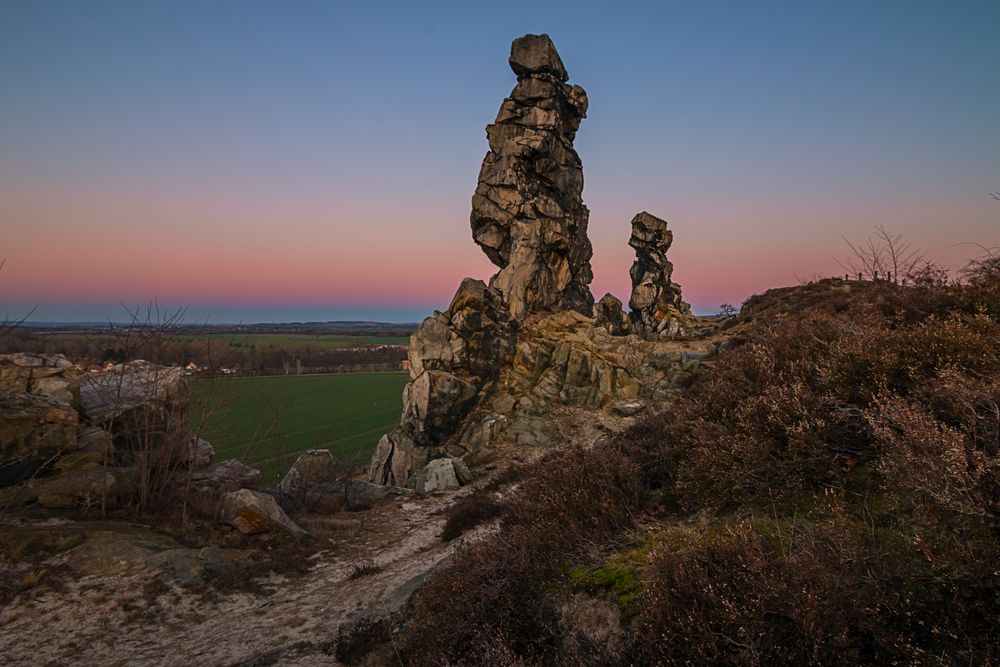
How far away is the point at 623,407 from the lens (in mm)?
27719

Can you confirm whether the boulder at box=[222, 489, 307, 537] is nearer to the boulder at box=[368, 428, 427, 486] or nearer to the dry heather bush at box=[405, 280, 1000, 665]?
the dry heather bush at box=[405, 280, 1000, 665]

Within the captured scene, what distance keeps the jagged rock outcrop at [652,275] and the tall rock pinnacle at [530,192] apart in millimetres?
14851

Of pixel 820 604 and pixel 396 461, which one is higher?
pixel 820 604

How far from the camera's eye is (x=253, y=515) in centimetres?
1325

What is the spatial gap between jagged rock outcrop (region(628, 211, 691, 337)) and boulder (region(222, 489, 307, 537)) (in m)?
41.5

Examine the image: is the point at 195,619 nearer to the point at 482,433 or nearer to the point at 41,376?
the point at 41,376

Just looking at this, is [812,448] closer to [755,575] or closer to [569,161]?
[755,575]

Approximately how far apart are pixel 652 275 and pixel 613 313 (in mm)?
10495

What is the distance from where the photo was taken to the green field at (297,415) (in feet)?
50.8

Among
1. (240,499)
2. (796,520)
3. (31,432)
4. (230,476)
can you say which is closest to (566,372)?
(230,476)

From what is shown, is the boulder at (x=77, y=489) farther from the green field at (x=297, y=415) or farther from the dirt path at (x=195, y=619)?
the dirt path at (x=195, y=619)

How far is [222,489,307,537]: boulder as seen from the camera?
1320 cm

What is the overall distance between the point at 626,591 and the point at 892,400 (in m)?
3.21

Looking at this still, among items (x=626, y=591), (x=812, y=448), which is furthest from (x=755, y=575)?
(x=812, y=448)
